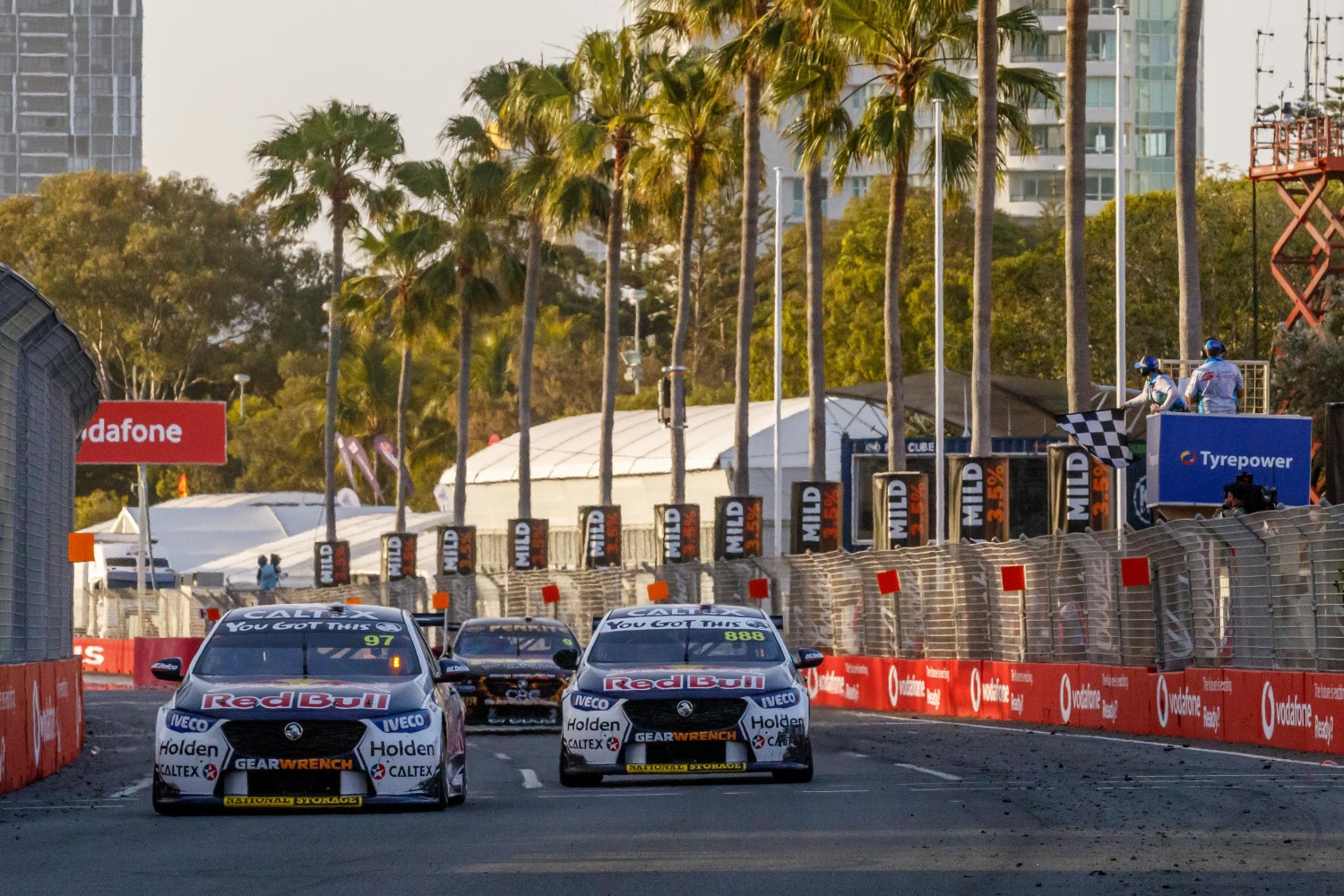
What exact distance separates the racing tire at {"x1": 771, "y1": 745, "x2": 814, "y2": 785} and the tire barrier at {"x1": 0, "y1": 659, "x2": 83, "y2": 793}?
556cm

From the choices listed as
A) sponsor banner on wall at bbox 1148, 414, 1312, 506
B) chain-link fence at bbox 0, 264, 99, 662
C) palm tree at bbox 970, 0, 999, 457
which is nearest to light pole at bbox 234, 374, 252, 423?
palm tree at bbox 970, 0, 999, 457

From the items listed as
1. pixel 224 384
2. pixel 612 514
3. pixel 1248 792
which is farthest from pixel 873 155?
pixel 224 384

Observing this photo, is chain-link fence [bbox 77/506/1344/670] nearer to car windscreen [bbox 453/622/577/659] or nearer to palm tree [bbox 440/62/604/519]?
car windscreen [bbox 453/622/577/659]

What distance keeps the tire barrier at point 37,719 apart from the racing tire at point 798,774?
18.3 feet

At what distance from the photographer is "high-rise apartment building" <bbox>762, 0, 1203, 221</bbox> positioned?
11019cm

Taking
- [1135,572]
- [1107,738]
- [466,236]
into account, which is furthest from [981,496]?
[466,236]

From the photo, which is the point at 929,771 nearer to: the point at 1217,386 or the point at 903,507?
the point at 1217,386

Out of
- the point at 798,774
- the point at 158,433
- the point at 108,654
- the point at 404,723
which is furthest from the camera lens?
the point at 158,433

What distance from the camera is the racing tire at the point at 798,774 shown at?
1612cm

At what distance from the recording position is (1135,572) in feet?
75.4

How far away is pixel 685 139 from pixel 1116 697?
26.2 metres

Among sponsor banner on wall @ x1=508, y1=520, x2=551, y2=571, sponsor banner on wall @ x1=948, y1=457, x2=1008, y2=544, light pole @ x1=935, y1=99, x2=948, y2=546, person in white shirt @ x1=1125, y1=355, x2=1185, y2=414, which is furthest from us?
sponsor banner on wall @ x1=508, y1=520, x2=551, y2=571

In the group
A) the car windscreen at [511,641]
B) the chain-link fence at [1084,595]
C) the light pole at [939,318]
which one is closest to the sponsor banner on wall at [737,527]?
the chain-link fence at [1084,595]

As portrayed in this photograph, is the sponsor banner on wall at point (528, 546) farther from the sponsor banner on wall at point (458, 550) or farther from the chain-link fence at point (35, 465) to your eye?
the chain-link fence at point (35, 465)
